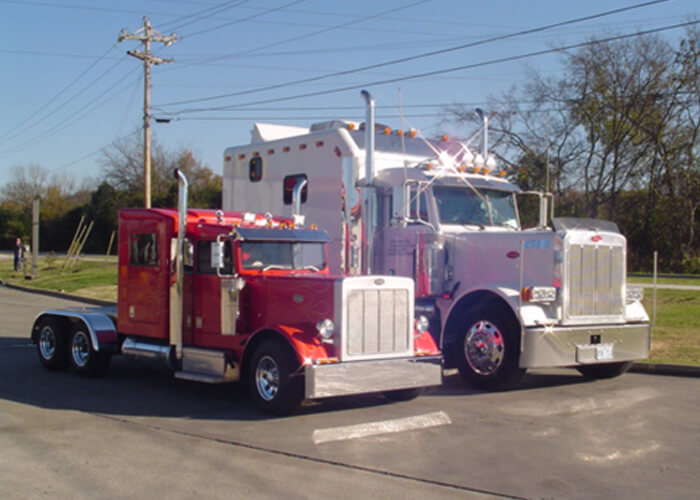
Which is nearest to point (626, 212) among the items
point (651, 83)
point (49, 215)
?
point (651, 83)

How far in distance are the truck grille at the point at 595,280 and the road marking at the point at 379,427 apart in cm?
281

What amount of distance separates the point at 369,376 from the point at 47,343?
565 centimetres

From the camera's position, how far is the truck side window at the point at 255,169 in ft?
44.4

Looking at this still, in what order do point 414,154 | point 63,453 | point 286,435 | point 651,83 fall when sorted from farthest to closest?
point 651,83 → point 414,154 → point 286,435 → point 63,453

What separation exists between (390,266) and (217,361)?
10.8 feet

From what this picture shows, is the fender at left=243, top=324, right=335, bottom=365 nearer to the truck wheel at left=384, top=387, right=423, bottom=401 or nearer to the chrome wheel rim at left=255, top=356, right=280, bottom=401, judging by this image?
the chrome wheel rim at left=255, top=356, right=280, bottom=401

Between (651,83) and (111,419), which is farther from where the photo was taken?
(651,83)

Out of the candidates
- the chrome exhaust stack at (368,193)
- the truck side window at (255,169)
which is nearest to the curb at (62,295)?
the truck side window at (255,169)

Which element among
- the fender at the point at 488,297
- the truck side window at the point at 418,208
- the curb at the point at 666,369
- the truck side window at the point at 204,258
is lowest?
the curb at the point at 666,369

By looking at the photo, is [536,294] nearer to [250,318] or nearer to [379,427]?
[379,427]

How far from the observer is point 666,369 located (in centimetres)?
1170

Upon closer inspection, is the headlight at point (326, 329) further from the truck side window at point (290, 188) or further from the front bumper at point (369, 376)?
the truck side window at point (290, 188)

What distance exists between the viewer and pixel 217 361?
9156 millimetres

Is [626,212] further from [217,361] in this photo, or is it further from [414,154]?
[217,361]
